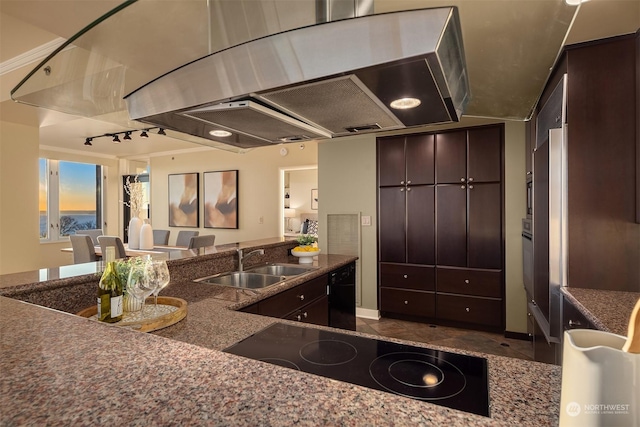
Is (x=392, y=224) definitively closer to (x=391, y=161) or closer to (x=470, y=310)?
(x=391, y=161)

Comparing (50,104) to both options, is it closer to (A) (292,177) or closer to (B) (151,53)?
(B) (151,53)

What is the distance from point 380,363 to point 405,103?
86 centimetres

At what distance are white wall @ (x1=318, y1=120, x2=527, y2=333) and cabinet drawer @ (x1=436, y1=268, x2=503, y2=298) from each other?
12 centimetres

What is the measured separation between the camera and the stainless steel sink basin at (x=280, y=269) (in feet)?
8.45

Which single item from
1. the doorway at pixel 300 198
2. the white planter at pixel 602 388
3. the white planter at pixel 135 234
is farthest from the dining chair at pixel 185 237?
the white planter at pixel 602 388

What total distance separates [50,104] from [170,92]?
2.62ft

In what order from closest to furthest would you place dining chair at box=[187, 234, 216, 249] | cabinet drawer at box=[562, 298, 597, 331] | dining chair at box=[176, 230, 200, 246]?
cabinet drawer at box=[562, 298, 597, 331] < dining chair at box=[187, 234, 216, 249] < dining chair at box=[176, 230, 200, 246]

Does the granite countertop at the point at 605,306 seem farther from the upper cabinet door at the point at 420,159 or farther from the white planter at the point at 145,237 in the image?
the white planter at the point at 145,237

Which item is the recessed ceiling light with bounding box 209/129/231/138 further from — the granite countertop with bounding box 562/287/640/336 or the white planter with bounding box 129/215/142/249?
the white planter with bounding box 129/215/142/249

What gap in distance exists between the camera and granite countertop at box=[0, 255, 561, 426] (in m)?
0.49

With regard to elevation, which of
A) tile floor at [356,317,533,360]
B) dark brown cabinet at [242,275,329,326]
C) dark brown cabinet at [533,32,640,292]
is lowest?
tile floor at [356,317,533,360]

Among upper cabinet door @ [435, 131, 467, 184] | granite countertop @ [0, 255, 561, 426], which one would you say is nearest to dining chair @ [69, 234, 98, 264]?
granite countertop @ [0, 255, 561, 426]

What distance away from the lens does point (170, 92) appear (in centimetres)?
117

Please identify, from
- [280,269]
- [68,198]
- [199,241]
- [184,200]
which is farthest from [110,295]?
[68,198]
